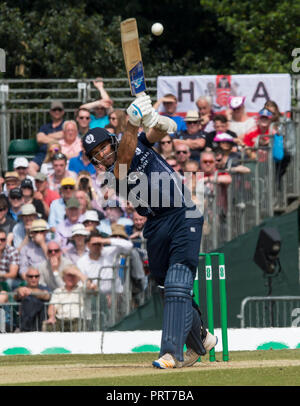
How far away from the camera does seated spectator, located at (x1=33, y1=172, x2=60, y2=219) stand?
1736 centimetres

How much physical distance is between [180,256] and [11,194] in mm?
8469

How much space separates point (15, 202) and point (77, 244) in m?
1.78

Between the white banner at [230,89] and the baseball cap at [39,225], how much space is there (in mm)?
3597

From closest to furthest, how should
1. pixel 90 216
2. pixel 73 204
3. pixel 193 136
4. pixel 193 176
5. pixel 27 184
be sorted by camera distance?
pixel 193 176, pixel 90 216, pixel 73 204, pixel 27 184, pixel 193 136

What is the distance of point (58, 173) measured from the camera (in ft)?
58.1

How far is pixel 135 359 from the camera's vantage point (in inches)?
436

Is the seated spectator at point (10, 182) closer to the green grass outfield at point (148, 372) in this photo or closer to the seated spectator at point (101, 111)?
the seated spectator at point (101, 111)

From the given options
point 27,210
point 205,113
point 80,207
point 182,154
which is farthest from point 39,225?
point 205,113

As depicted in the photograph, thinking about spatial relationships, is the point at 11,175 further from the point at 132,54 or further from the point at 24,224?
the point at 132,54

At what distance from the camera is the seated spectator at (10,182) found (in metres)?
17.8

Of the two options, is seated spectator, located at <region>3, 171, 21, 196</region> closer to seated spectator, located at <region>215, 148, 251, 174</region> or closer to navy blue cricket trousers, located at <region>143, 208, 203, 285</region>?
seated spectator, located at <region>215, 148, 251, 174</region>

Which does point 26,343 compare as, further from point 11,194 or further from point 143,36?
point 143,36

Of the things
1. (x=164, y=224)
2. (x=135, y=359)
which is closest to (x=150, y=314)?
(x=135, y=359)

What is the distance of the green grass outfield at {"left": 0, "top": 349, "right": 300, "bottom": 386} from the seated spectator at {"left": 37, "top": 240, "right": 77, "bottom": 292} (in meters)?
4.26
